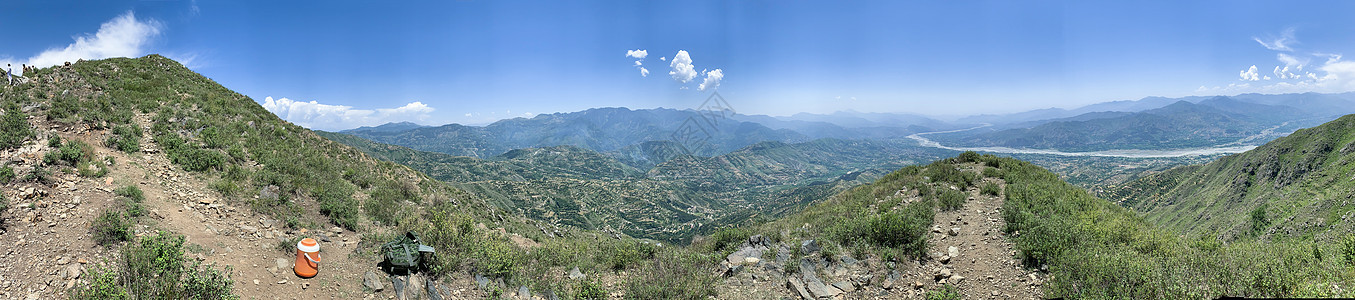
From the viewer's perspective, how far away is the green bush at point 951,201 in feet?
40.0

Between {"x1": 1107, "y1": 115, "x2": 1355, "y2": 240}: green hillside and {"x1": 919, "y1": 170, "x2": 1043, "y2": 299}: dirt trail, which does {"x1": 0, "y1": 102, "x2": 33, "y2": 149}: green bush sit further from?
{"x1": 1107, "y1": 115, "x2": 1355, "y2": 240}: green hillside

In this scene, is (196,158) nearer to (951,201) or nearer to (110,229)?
(110,229)

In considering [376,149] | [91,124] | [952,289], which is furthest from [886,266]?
[376,149]

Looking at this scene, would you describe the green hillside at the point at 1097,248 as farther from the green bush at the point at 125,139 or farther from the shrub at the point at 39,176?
the green bush at the point at 125,139

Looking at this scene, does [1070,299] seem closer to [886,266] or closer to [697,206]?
[886,266]

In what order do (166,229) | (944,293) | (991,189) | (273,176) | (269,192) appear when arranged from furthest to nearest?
(991,189), (273,176), (269,192), (166,229), (944,293)

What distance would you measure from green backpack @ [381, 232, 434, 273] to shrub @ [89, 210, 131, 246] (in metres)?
3.61

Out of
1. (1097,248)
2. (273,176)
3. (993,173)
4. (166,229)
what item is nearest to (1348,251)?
(1097,248)

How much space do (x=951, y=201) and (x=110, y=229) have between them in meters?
18.2

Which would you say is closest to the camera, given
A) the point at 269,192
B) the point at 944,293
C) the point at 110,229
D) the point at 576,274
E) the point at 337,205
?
the point at 110,229

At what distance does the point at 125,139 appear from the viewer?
418 inches

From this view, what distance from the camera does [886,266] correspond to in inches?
333

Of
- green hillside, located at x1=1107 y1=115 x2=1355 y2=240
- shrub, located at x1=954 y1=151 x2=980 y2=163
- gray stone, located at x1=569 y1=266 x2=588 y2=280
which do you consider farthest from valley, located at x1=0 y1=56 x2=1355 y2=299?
shrub, located at x1=954 y1=151 x2=980 y2=163

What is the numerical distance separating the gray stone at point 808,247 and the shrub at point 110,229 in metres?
12.1
